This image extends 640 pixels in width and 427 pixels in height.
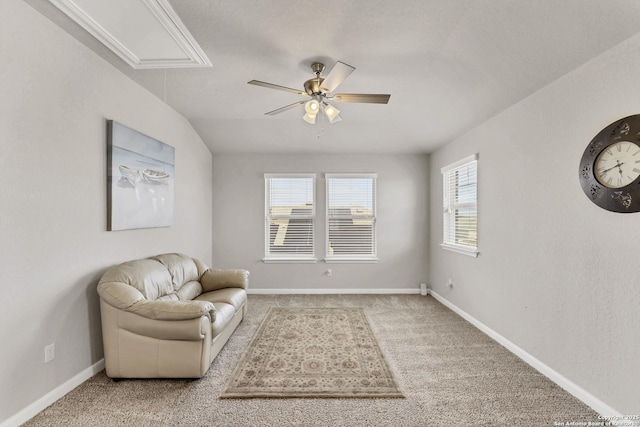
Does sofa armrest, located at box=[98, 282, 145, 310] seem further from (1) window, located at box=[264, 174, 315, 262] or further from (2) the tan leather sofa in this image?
(1) window, located at box=[264, 174, 315, 262]

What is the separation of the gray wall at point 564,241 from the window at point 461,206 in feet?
0.84

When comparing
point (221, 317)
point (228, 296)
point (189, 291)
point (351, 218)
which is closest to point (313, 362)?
point (221, 317)

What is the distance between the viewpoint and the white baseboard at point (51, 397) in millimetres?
2053

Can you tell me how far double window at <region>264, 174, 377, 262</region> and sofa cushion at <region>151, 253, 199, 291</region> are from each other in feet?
6.05

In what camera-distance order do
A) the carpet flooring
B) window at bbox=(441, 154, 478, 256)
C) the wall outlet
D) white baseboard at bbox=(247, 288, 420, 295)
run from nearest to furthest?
the carpet flooring → the wall outlet → window at bbox=(441, 154, 478, 256) → white baseboard at bbox=(247, 288, 420, 295)

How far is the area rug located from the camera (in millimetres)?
2504

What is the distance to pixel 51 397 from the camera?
2.30 metres

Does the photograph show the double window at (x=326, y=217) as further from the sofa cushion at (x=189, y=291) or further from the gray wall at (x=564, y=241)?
the gray wall at (x=564, y=241)

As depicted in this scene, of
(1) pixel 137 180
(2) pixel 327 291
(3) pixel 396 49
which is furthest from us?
(2) pixel 327 291

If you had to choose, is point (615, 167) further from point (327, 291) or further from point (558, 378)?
point (327, 291)

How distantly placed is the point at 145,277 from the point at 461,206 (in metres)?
3.98

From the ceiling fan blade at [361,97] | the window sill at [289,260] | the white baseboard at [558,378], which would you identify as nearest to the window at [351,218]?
the window sill at [289,260]

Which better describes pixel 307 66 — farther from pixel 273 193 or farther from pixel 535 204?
pixel 273 193

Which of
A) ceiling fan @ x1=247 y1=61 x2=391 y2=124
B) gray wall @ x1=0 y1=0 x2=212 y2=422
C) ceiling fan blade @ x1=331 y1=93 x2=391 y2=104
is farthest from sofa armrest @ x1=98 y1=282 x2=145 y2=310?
ceiling fan blade @ x1=331 y1=93 x2=391 y2=104
